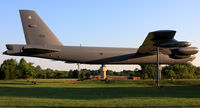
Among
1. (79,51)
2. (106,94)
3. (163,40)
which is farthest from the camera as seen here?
(79,51)

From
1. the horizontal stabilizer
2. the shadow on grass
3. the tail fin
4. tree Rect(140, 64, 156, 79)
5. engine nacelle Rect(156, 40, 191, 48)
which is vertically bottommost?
the shadow on grass

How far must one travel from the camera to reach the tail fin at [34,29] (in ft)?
69.0

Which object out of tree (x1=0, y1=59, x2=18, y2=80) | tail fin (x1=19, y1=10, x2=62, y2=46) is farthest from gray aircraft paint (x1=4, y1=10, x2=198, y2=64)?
tree (x1=0, y1=59, x2=18, y2=80)

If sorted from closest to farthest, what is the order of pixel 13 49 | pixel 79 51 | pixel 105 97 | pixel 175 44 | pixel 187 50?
1. pixel 105 97
2. pixel 175 44
3. pixel 13 49
4. pixel 187 50
5. pixel 79 51

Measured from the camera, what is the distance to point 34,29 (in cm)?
2138

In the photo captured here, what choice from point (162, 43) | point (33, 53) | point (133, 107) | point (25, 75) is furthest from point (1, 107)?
point (25, 75)

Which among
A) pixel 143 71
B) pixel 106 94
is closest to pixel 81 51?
pixel 106 94

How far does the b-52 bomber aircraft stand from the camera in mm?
20203

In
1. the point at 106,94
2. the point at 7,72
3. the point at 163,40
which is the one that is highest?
the point at 163,40

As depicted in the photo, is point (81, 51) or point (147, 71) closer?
point (81, 51)

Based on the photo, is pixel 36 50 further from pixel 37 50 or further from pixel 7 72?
pixel 7 72

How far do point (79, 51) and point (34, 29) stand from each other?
5364 millimetres

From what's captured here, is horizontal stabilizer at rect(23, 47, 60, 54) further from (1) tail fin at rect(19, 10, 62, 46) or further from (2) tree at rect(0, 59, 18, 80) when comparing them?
(2) tree at rect(0, 59, 18, 80)

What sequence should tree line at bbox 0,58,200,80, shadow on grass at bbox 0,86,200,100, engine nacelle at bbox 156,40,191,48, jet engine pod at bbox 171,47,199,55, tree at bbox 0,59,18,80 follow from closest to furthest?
Result: 1. engine nacelle at bbox 156,40,191,48
2. shadow on grass at bbox 0,86,200,100
3. jet engine pod at bbox 171,47,199,55
4. tree line at bbox 0,58,200,80
5. tree at bbox 0,59,18,80
